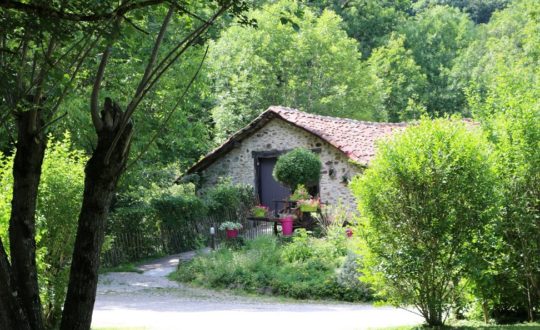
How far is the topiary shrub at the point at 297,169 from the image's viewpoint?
19.2 metres

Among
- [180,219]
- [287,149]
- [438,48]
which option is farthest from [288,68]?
[438,48]

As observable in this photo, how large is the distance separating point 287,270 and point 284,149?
8.78 meters

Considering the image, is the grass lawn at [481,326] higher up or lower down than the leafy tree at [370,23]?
lower down

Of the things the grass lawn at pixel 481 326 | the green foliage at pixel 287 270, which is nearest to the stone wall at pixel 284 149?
the green foliage at pixel 287 270

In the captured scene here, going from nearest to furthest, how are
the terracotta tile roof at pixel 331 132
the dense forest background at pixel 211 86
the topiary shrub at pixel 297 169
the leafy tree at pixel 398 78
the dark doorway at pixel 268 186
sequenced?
the dense forest background at pixel 211 86 < the topiary shrub at pixel 297 169 < the terracotta tile roof at pixel 331 132 < the dark doorway at pixel 268 186 < the leafy tree at pixel 398 78

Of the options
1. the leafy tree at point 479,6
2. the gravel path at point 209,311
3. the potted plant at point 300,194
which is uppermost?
the leafy tree at point 479,6

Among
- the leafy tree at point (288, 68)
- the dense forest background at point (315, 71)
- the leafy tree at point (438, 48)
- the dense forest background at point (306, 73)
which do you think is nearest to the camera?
the dense forest background at point (306, 73)

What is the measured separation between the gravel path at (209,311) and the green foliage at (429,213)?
1.29 meters

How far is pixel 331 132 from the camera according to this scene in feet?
73.1

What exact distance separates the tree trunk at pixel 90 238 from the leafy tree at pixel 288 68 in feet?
83.0

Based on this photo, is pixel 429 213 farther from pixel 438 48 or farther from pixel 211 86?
pixel 438 48

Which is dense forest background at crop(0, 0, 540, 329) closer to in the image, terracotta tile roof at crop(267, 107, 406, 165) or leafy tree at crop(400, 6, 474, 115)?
leafy tree at crop(400, 6, 474, 115)

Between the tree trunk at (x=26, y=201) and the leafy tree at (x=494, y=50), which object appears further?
the leafy tree at (x=494, y=50)

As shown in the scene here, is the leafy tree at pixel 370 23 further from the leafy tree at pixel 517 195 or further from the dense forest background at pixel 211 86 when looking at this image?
the leafy tree at pixel 517 195
